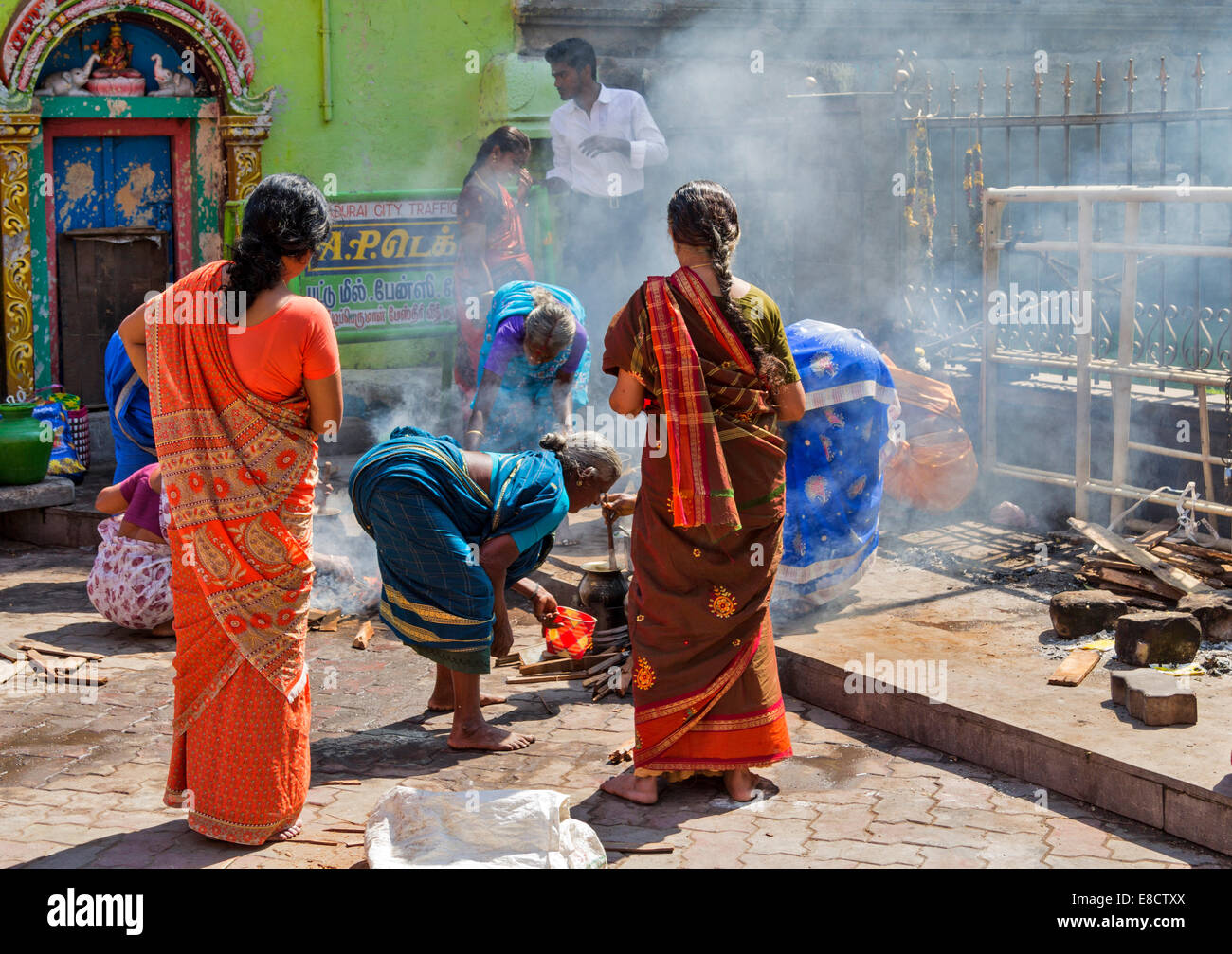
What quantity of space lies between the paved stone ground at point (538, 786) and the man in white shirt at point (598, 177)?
5.00 m

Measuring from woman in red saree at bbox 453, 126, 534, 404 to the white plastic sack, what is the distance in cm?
466

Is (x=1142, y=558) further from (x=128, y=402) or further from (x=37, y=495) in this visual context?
(x=37, y=495)

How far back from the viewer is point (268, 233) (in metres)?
4.38

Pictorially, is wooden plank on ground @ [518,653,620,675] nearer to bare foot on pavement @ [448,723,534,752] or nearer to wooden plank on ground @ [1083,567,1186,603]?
bare foot on pavement @ [448,723,534,752]

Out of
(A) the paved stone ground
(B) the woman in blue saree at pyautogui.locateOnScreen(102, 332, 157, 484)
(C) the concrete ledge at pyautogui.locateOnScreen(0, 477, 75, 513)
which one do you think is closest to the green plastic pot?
(C) the concrete ledge at pyautogui.locateOnScreen(0, 477, 75, 513)

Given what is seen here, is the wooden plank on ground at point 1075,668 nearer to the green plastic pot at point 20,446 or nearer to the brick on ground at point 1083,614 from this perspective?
the brick on ground at point 1083,614

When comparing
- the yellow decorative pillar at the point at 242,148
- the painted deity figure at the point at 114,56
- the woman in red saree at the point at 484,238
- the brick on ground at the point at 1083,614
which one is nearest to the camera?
the brick on ground at the point at 1083,614

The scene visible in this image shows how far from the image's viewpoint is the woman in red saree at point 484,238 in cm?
872

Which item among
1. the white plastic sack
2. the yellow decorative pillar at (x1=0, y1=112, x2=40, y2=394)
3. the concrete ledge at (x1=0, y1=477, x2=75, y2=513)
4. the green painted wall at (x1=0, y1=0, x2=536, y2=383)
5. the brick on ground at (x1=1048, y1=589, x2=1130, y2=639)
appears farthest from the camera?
the green painted wall at (x1=0, y1=0, x2=536, y2=383)

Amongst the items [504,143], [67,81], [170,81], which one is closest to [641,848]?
[504,143]

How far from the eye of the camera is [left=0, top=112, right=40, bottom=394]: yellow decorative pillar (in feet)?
32.1

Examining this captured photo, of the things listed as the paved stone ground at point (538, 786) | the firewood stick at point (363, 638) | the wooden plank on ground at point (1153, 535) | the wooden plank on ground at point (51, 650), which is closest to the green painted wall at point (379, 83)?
the firewood stick at point (363, 638)

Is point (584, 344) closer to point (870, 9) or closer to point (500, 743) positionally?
point (500, 743)

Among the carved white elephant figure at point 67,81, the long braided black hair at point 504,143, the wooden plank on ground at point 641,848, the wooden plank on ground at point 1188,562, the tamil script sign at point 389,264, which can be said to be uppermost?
the carved white elephant figure at point 67,81
